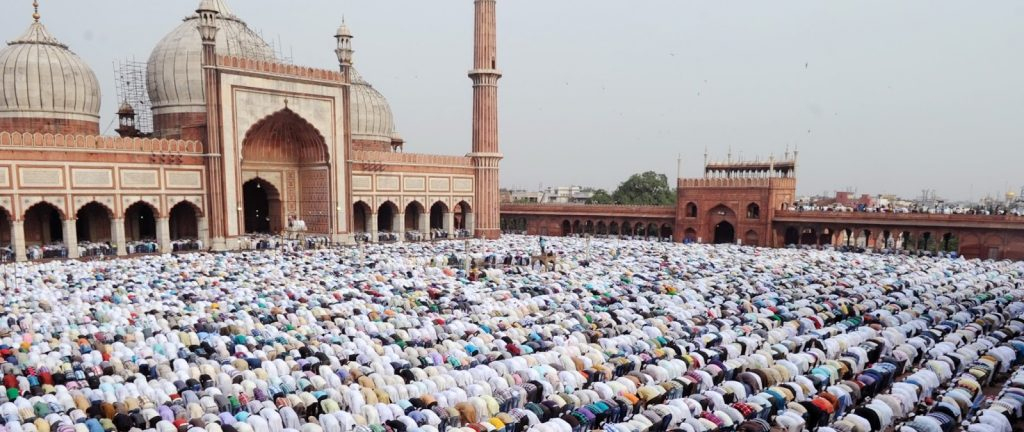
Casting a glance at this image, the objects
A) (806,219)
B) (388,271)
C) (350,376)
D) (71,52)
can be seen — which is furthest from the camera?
(806,219)

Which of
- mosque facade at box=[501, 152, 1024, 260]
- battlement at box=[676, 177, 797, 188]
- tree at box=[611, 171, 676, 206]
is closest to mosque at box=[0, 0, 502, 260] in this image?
mosque facade at box=[501, 152, 1024, 260]

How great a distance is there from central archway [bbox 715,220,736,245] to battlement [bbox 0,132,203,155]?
2787cm

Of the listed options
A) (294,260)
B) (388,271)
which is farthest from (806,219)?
(294,260)

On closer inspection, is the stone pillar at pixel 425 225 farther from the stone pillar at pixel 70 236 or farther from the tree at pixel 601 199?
the tree at pixel 601 199

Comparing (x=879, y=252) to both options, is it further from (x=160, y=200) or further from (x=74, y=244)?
(x=74, y=244)

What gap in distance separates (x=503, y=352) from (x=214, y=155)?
2072 centimetres

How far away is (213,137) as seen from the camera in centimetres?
2705

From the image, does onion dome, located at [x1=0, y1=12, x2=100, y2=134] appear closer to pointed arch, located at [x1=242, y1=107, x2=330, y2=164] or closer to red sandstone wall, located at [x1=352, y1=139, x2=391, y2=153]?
pointed arch, located at [x1=242, y1=107, x2=330, y2=164]

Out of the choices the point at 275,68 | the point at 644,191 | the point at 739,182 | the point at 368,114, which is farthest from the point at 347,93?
the point at 644,191

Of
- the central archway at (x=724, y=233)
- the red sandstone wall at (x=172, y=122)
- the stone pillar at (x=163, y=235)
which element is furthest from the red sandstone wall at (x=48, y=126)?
the central archway at (x=724, y=233)

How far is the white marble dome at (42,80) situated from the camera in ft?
87.6

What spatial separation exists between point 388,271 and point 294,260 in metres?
4.35

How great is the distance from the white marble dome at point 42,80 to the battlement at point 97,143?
405 centimetres

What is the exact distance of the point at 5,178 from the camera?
75.0 ft
